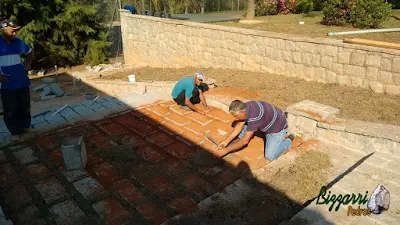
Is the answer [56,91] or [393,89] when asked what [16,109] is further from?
[56,91]

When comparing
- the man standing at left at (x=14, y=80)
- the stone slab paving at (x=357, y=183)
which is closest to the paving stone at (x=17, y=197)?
the man standing at left at (x=14, y=80)

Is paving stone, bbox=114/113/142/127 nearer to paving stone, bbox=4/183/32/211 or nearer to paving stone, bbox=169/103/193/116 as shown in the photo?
paving stone, bbox=169/103/193/116

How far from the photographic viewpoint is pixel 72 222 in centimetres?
315

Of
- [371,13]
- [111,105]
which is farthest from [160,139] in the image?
[371,13]

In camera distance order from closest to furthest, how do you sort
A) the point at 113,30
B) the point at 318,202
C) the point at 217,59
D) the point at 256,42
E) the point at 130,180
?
the point at 318,202 → the point at 130,180 → the point at 256,42 → the point at 217,59 → the point at 113,30

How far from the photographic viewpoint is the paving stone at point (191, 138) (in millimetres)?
4707

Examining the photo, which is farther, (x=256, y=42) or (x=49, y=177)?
(x=256, y=42)

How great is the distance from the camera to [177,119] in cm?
550

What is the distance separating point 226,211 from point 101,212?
1.28 meters

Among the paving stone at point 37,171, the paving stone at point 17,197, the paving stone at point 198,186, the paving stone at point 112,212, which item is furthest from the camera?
the paving stone at point 37,171

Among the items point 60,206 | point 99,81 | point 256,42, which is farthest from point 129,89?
point 60,206

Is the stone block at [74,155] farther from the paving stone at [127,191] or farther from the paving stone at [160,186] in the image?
the paving stone at [160,186]

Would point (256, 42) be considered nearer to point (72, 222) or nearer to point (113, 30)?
point (72, 222)

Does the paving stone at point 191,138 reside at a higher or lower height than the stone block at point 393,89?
lower
